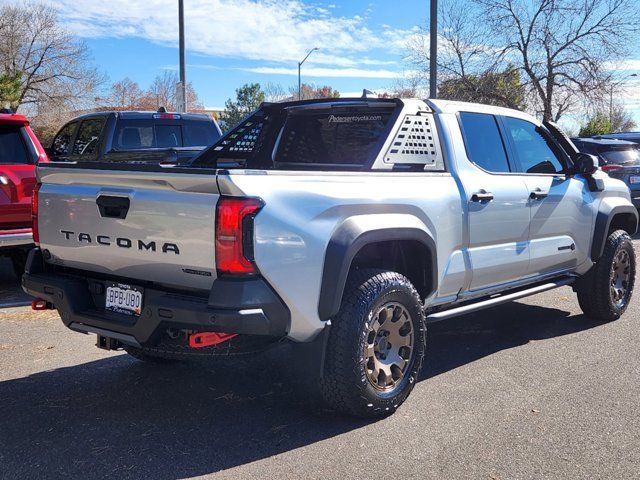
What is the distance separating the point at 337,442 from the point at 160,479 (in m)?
0.99

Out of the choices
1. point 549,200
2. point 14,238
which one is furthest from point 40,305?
point 549,200

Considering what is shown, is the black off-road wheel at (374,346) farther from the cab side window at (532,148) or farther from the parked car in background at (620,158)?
the parked car in background at (620,158)

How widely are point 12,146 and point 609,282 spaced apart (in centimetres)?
657

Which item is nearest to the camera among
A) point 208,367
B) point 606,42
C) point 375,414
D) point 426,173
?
point 375,414

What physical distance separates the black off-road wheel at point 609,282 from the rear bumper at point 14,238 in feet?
18.9

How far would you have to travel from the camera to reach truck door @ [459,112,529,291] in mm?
4531

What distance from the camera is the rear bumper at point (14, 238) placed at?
671cm

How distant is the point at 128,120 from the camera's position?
9.54 m

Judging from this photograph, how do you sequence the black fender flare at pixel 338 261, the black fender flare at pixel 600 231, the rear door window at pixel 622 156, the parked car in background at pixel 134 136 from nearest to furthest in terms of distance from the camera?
1. the black fender flare at pixel 338 261
2. the black fender flare at pixel 600 231
3. the parked car in background at pixel 134 136
4. the rear door window at pixel 622 156

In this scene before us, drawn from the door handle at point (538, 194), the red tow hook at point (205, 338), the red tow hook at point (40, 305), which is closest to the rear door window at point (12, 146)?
the red tow hook at point (40, 305)

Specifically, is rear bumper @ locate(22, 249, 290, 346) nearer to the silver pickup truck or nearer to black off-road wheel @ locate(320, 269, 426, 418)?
the silver pickup truck

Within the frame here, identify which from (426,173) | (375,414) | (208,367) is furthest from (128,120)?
(375,414)

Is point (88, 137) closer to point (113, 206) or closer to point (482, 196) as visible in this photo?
point (113, 206)

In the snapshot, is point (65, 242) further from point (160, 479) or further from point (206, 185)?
point (160, 479)
